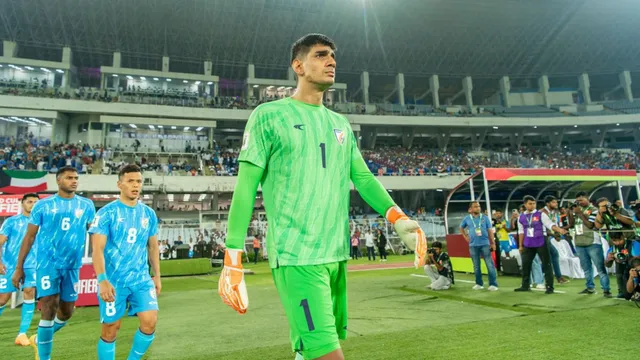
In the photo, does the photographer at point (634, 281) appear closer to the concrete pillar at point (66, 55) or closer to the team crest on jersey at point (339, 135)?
the team crest on jersey at point (339, 135)

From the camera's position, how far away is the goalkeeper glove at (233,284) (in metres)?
1.72

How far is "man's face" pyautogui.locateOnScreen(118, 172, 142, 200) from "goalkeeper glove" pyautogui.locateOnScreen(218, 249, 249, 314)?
2.57 meters

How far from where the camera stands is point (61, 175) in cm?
467

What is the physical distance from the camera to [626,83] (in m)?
46.6

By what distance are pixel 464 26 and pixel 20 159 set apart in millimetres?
41679

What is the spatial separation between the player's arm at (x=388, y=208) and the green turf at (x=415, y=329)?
2.61 metres

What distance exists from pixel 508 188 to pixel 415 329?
13.0 m

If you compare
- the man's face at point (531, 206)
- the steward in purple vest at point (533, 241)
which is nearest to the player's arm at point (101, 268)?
the steward in purple vest at point (533, 241)

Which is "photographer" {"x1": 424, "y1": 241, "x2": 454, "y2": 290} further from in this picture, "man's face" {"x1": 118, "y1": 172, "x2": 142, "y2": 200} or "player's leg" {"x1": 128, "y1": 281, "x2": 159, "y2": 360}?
"man's face" {"x1": 118, "y1": 172, "x2": 142, "y2": 200}

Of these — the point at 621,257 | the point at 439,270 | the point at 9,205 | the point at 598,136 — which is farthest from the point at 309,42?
the point at 598,136

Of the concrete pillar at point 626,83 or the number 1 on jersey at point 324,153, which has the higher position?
the concrete pillar at point 626,83

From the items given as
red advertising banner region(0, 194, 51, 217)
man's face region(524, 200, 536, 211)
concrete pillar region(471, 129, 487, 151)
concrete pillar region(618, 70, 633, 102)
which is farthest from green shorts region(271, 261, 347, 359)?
concrete pillar region(618, 70, 633, 102)

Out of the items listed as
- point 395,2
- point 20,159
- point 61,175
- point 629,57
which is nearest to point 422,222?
point 395,2

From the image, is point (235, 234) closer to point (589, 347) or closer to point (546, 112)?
point (589, 347)
